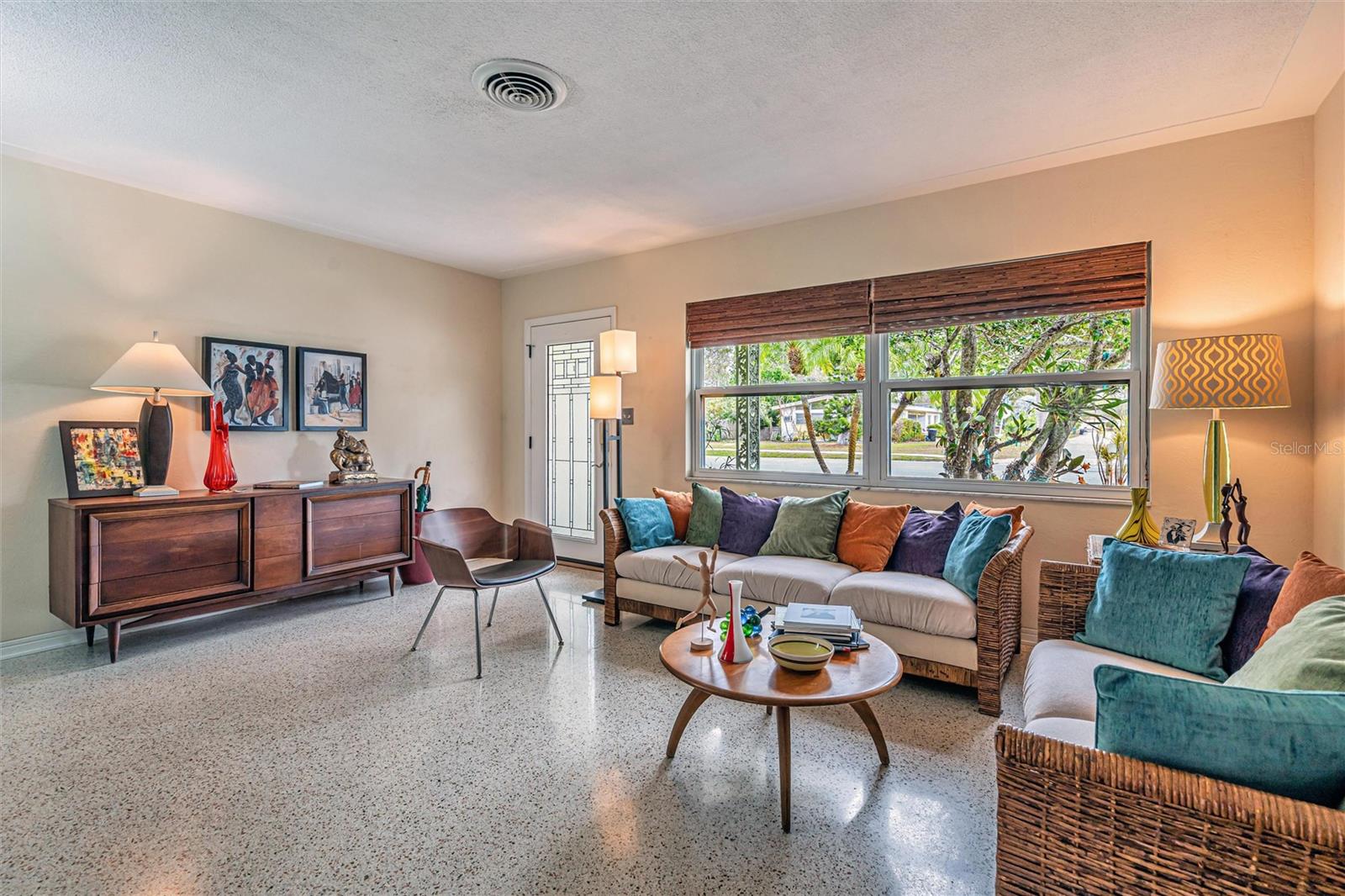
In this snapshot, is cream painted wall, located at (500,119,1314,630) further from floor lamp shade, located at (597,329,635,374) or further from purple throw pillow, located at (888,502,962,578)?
floor lamp shade, located at (597,329,635,374)

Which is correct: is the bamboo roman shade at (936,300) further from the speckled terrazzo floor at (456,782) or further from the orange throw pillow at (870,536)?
the speckled terrazzo floor at (456,782)

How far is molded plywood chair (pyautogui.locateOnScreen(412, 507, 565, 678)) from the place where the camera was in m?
3.22

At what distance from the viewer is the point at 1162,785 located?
105 centimetres

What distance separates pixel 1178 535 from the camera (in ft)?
8.53

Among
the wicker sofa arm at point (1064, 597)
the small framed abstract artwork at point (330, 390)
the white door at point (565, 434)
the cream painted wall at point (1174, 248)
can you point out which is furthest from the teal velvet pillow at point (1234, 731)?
the small framed abstract artwork at point (330, 390)

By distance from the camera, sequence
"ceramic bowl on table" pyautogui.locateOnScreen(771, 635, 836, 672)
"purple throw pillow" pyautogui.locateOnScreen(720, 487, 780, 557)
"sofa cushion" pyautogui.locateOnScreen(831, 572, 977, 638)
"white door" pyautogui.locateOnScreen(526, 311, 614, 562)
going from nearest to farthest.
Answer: "ceramic bowl on table" pyautogui.locateOnScreen(771, 635, 836, 672), "sofa cushion" pyautogui.locateOnScreen(831, 572, 977, 638), "purple throw pillow" pyautogui.locateOnScreen(720, 487, 780, 557), "white door" pyautogui.locateOnScreen(526, 311, 614, 562)

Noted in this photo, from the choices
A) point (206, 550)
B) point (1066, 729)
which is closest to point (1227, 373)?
point (1066, 729)

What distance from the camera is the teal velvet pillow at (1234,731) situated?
3.22ft

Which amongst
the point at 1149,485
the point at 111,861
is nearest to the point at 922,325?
the point at 1149,485

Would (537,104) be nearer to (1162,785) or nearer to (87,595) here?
(1162,785)

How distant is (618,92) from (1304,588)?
2852mm

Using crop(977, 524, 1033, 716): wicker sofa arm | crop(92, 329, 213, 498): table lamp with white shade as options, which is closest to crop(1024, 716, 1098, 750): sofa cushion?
crop(977, 524, 1033, 716): wicker sofa arm

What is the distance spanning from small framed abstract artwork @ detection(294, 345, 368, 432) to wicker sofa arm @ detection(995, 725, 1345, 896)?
4.68 metres

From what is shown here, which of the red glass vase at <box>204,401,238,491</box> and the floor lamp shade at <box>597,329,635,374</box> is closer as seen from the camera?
the red glass vase at <box>204,401,238,491</box>
